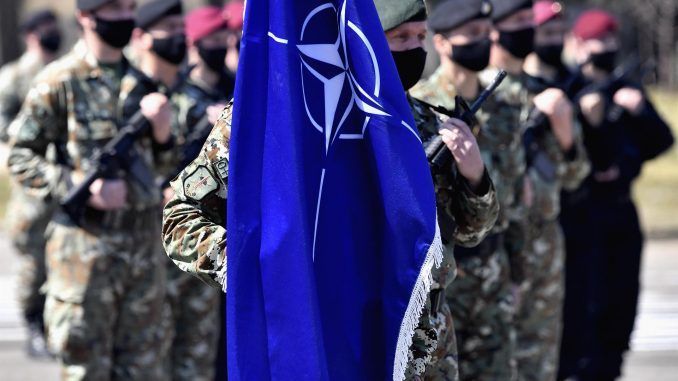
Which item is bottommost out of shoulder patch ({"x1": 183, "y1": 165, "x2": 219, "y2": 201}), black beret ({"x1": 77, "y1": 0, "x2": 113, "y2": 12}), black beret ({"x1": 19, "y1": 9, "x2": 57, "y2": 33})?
black beret ({"x1": 19, "y1": 9, "x2": 57, "y2": 33})

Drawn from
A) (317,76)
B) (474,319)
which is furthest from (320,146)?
(474,319)

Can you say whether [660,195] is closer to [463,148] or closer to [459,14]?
[459,14]

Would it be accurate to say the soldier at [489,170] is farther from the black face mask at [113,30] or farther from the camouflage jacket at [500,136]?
the black face mask at [113,30]

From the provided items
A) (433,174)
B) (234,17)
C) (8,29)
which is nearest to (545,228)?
(234,17)

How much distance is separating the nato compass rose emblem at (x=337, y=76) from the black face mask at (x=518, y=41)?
3663 millimetres

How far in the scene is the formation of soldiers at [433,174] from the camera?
173 inches

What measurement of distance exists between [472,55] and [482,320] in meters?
1.14

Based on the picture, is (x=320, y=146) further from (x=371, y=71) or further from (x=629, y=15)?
(x=629, y=15)

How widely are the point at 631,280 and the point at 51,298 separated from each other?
4102mm

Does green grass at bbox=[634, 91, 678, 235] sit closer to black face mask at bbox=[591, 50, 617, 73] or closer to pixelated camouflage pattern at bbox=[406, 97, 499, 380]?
black face mask at bbox=[591, 50, 617, 73]

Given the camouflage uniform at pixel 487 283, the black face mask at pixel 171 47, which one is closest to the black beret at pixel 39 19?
the black face mask at pixel 171 47

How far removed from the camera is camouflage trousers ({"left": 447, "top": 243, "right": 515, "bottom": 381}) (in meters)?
5.80

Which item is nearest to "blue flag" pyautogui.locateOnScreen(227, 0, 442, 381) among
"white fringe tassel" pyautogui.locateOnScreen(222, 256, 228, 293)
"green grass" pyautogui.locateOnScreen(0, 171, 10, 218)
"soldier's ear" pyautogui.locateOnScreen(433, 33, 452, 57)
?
"white fringe tassel" pyautogui.locateOnScreen(222, 256, 228, 293)

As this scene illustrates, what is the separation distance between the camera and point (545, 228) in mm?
7363
